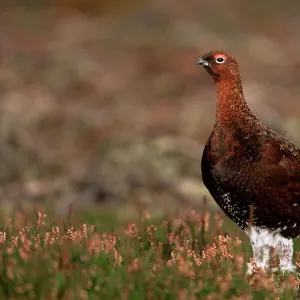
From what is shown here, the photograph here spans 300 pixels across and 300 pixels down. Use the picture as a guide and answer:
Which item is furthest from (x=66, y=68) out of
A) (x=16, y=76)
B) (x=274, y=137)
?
(x=274, y=137)

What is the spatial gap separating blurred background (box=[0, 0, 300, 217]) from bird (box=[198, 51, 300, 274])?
271 inches

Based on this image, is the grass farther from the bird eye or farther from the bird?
the bird eye

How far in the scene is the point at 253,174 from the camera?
7.52 metres

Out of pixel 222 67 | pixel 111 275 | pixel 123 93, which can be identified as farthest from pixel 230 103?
pixel 123 93

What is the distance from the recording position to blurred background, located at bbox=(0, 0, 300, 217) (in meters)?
17.3

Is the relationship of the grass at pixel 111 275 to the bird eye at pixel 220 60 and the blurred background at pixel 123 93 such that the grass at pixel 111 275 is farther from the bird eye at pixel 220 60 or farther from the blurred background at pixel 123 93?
the blurred background at pixel 123 93

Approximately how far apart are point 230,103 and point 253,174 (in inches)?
28.4

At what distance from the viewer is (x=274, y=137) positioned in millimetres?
7895

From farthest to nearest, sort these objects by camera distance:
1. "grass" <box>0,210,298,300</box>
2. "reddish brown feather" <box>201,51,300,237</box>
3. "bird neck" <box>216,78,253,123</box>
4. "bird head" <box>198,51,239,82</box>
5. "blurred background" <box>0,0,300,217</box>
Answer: "blurred background" <box>0,0,300,217</box>
"bird head" <box>198,51,239,82</box>
"bird neck" <box>216,78,253,123</box>
"reddish brown feather" <box>201,51,300,237</box>
"grass" <box>0,210,298,300</box>

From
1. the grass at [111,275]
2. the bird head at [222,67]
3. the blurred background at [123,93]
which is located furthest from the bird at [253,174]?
the blurred background at [123,93]

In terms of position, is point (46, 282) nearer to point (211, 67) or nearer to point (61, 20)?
point (211, 67)

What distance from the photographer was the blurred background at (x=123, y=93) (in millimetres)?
17297

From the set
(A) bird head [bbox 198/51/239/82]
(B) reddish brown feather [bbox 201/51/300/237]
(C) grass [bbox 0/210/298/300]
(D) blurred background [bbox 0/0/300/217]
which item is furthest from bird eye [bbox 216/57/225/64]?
(D) blurred background [bbox 0/0/300/217]

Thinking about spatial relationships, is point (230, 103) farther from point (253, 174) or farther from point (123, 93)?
point (123, 93)
